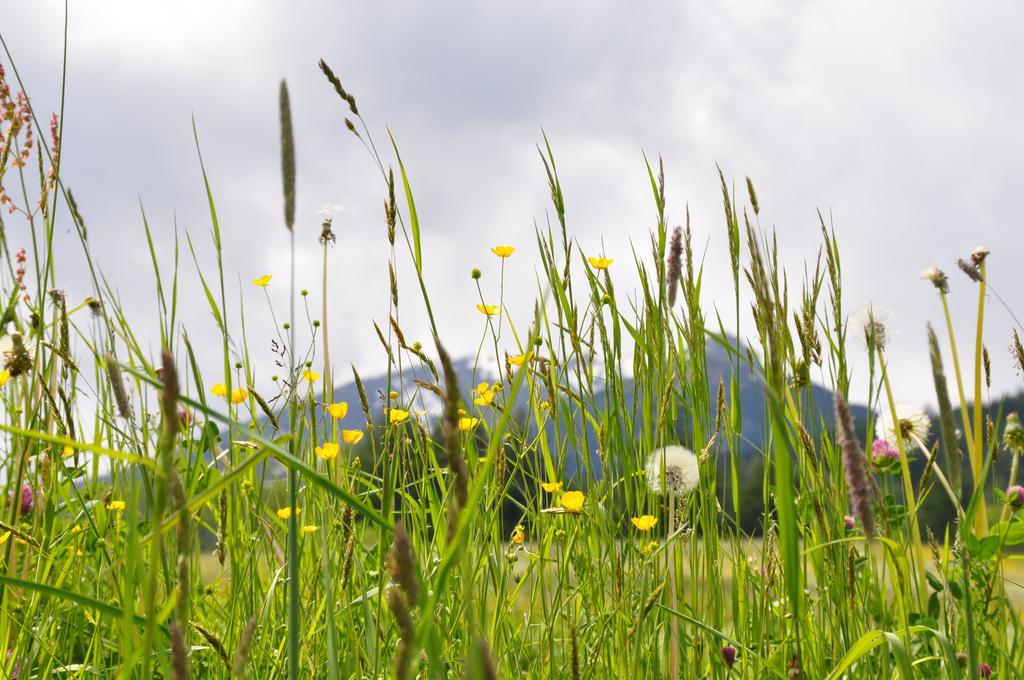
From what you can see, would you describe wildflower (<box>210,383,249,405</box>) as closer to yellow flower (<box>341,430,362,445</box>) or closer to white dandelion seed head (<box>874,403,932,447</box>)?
yellow flower (<box>341,430,362,445</box>)

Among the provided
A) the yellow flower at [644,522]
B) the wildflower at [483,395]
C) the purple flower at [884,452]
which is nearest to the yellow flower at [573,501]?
the yellow flower at [644,522]

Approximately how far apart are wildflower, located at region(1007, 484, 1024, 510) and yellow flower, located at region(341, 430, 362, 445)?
1.29 m

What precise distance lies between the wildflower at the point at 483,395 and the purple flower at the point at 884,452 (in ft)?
2.85

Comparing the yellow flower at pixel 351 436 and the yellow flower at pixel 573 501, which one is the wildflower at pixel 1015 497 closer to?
the yellow flower at pixel 573 501

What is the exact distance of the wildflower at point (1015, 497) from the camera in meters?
1.64

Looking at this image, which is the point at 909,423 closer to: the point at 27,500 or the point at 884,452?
the point at 884,452

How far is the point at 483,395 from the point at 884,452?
963 mm

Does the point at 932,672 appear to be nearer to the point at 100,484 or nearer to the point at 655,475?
the point at 655,475

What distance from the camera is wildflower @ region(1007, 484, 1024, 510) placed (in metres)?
1.64

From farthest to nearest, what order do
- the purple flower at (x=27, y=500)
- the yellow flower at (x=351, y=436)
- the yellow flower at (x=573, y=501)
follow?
the purple flower at (x=27, y=500) < the yellow flower at (x=351, y=436) < the yellow flower at (x=573, y=501)

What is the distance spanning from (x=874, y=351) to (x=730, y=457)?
0.30m

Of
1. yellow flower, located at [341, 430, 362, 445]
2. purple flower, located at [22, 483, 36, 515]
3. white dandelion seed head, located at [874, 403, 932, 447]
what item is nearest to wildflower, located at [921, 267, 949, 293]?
white dandelion seed head, located at [874, 403, 932, 447]

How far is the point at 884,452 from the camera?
1915 millimetres

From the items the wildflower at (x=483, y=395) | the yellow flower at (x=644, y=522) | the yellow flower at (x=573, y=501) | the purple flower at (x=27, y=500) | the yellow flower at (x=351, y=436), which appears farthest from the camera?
the purple flower at (x=27, y=500)
